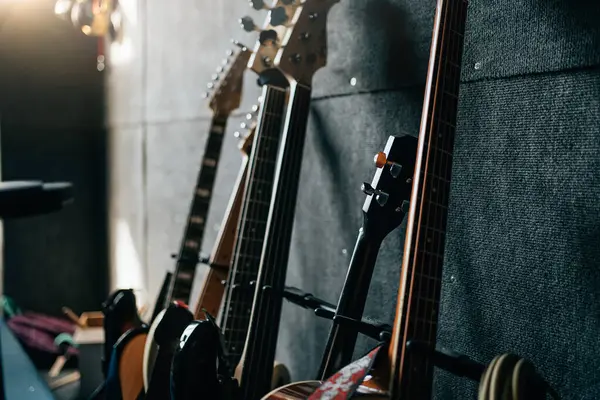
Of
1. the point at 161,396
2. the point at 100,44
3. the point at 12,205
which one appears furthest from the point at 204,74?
the point at 100,44

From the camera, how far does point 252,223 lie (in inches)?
60.5

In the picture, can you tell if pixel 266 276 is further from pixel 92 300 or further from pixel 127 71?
pixel 92 300

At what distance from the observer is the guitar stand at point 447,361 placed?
95 cm

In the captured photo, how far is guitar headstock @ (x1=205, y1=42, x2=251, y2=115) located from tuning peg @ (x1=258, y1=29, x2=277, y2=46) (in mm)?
322

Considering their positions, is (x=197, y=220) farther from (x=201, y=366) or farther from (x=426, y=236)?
(x=426, y=236)

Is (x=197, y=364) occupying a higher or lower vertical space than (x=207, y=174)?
lower

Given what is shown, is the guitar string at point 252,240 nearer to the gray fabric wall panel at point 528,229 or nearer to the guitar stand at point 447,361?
the gray fabric wall panel at point 528,229

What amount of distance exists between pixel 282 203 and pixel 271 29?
42cm

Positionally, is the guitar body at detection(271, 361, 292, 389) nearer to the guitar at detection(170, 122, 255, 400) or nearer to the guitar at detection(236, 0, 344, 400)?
the guitar at detection(236, 0, 344, 400)

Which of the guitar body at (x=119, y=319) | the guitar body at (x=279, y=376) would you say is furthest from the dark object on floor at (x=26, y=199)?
the guitar body at (x=279, y=376)

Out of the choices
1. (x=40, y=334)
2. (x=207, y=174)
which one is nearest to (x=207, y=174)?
(x=207, y=174)

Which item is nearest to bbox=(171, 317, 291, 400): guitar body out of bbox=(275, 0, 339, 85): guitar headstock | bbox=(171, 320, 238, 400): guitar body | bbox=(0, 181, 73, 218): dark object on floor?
bbox=(171, 320, 238, 400): guitar body

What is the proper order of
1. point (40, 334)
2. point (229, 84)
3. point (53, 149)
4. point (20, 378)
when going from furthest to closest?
point (53, 149) → point (40, 334) → point (20, 378) → point (229, 84)

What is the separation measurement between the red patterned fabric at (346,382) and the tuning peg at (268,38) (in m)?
0.83
